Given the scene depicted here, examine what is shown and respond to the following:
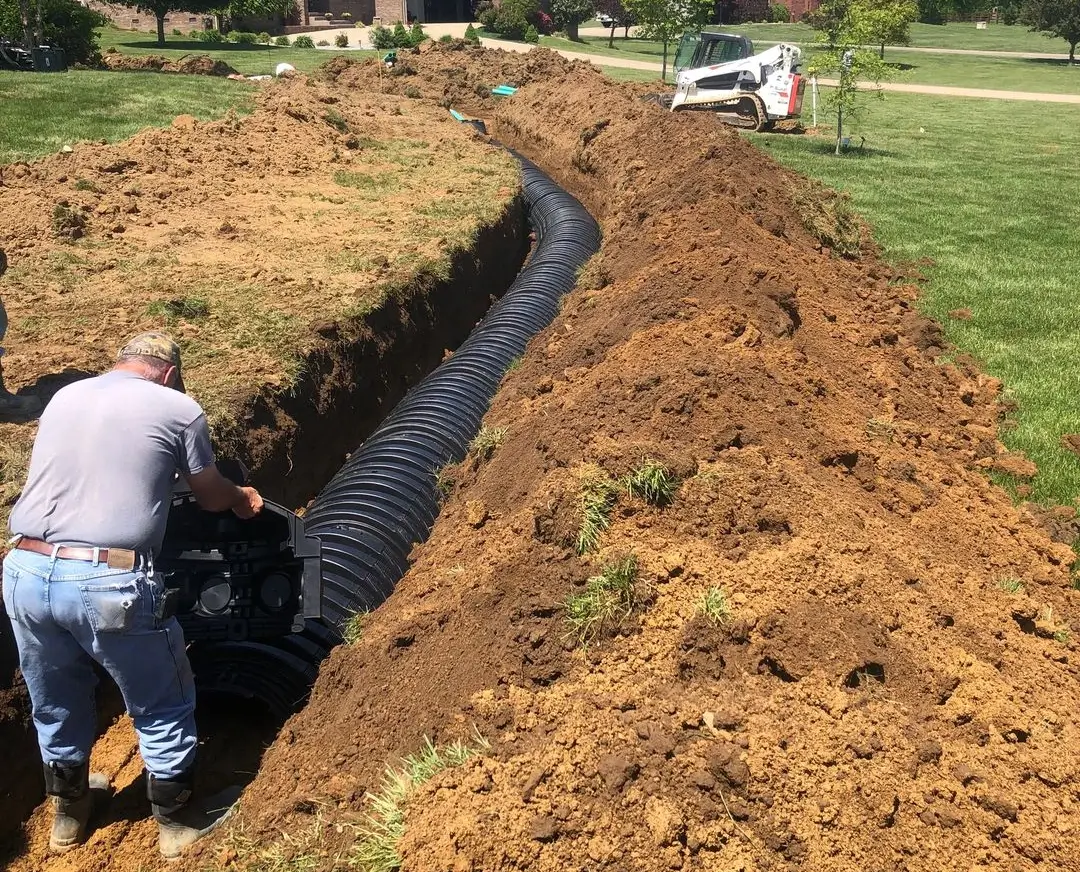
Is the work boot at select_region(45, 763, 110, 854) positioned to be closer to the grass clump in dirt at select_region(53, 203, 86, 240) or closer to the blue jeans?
the blue jeans

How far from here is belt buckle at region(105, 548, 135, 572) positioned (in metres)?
3.48

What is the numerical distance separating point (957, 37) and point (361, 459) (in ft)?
236

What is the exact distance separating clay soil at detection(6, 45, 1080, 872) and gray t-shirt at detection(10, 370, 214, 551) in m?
1.37

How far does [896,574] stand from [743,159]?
26.7 feet

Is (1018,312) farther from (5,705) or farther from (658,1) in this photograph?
(658,1)

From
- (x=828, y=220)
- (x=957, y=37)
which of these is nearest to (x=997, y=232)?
(x=828, y=220)

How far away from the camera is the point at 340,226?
1059cm

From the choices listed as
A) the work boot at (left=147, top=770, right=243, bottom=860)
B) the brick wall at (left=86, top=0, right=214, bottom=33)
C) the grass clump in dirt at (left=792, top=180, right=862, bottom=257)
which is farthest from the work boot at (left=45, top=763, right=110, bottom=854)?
the brick wall at (left=86, top=0, right=214, bottom=33)

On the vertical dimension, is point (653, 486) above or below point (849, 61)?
below

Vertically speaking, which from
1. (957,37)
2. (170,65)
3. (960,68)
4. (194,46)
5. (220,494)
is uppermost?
(957,37)

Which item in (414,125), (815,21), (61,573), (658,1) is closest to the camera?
(61,573)

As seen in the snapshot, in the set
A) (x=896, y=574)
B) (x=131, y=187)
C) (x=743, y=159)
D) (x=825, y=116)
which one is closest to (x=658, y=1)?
(x=825, y=116)

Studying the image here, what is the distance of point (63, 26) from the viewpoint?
23594 mm

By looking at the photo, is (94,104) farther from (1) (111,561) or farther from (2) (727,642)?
(2) (727,642)
